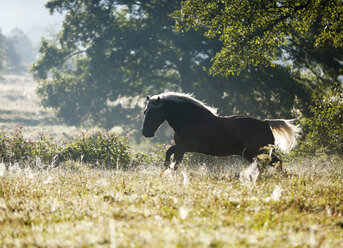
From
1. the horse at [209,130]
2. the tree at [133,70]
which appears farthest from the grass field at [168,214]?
the tree at [133,70]

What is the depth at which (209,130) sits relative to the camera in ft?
28.3

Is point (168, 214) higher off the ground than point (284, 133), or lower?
lower

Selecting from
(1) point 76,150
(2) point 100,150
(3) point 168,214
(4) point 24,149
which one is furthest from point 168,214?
(4) point 24,149

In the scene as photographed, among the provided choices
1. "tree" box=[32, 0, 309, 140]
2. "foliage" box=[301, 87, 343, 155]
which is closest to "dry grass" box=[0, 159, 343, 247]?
"foliage" box=[301, 87, 343, 155]

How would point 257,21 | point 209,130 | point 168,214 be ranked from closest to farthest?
point 168,214
point 209,130
point 257,21

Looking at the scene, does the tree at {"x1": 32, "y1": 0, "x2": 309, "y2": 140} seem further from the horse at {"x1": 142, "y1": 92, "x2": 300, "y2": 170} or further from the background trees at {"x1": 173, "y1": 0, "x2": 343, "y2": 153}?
the horse at {"x1": 142, "y1": 92, "x2": 300, "y2": 170}

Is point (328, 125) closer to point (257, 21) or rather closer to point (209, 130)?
point (257, 21)

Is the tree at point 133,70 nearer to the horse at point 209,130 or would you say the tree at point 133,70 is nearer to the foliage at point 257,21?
the foliage at point 257,21

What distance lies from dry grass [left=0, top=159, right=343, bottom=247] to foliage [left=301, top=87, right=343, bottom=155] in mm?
5273

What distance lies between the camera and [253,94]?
20.1m

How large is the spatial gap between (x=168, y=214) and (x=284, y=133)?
5610 mm

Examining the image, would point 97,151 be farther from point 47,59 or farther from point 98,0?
point 47,59

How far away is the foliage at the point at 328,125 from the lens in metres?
11.1

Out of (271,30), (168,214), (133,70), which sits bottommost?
(168,214)
